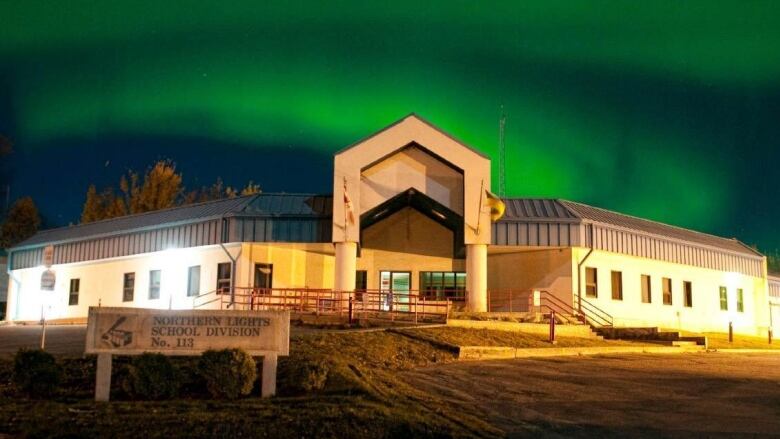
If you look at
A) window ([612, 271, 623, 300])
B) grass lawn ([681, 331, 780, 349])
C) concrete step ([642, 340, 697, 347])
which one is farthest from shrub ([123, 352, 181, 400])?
window ([612, 271, 623, 300])

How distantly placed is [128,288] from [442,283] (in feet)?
45.3

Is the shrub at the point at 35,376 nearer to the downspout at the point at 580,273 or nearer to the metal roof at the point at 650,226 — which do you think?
the downspout at the point at 580,273

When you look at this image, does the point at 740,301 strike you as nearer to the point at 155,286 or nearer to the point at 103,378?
the point at 155,286

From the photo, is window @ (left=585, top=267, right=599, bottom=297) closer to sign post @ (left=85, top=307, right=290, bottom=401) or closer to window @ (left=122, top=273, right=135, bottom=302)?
window @ (left=122, top=273, right=135, bottom=302)

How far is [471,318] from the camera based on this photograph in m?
27.7

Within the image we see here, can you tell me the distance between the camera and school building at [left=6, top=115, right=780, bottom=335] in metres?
30.8

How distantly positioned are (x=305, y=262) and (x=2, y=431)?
2311 cm

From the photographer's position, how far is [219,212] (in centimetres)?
3422

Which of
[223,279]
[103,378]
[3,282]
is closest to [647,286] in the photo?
[223,279]

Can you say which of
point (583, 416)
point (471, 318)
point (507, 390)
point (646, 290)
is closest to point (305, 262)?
point (471, 318)

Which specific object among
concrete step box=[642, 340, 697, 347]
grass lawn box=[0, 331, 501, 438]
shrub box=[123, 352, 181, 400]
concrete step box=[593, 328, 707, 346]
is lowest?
grass lawn box=[0, 331, 501, 438]

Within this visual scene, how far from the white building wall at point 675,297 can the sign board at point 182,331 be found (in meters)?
21.7

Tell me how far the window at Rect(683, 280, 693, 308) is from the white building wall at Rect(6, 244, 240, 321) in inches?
785

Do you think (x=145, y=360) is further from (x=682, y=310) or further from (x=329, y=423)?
(x=682, y=310)
